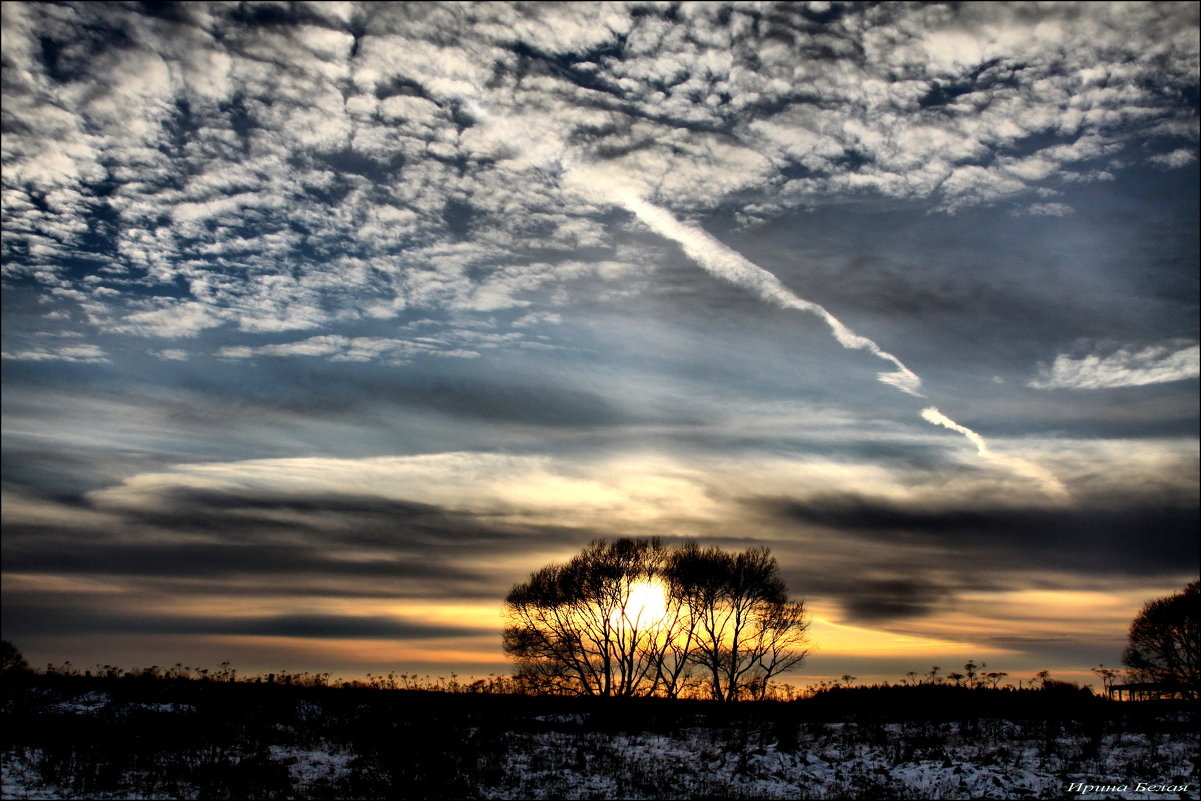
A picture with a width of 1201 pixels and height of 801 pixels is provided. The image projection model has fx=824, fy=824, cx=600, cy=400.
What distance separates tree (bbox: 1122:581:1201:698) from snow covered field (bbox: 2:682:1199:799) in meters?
59.7

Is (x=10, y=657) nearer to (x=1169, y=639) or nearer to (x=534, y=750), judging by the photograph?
(x=534, y=750)

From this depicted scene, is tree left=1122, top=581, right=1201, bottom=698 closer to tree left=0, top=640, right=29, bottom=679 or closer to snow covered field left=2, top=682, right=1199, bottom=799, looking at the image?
snow covered field left=2, top=682, right=1199, bottom=799

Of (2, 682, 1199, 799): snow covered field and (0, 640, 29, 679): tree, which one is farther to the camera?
(0, 640, 29, 679): tree

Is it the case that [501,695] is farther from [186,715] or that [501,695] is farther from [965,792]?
[965,792]

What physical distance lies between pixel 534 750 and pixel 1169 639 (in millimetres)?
80487

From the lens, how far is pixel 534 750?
26719 mm

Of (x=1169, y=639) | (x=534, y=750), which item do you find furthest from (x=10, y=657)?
(x=1169, y=639)

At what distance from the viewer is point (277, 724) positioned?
27.3 meters

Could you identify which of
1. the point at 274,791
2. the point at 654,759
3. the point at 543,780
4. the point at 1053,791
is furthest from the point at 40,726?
the point at 1053,791

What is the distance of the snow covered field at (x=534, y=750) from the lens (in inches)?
877

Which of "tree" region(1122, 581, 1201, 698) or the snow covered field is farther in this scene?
"tree" region(1122, 581, 1201, 698)

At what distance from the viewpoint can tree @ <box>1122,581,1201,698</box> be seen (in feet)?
258

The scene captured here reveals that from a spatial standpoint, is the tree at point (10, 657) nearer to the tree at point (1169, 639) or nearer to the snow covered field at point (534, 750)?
the snow covered field at point (534, 750)

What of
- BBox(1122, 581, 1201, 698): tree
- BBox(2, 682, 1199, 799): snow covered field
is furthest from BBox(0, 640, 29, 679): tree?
BBox(1122, 581, 1201, 698): tree
